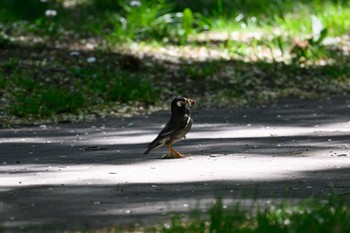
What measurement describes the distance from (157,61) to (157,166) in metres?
6.44

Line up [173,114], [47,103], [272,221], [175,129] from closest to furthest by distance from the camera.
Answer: [272,221] < [175,129] < [173,114] < [47,103]

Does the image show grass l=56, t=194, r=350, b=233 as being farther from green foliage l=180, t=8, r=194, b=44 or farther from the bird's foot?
green foliage l=180, t=8, r=194, b=44

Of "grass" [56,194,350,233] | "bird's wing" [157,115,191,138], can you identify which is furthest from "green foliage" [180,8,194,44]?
"grass" [56,194,350,233]

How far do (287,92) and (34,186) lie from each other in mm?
7099

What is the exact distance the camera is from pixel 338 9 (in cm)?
1866

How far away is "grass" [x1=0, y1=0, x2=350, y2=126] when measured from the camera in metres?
12.4

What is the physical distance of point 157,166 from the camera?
7.92 metres

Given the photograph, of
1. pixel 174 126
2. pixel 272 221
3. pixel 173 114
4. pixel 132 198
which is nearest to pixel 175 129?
pixel 174 126

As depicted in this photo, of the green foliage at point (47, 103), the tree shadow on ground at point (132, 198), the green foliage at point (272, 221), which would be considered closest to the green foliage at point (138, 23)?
the green foliage at point (47, 103)

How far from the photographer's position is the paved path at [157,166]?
594 centimetres

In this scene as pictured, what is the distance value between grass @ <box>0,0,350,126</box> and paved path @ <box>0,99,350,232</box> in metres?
0.77

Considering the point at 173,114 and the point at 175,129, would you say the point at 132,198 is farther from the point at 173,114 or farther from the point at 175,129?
the point at 173,114

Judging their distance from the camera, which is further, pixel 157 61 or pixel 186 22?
pixel 186 22

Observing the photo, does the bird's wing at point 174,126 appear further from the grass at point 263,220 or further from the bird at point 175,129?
the grass at point 263,220
